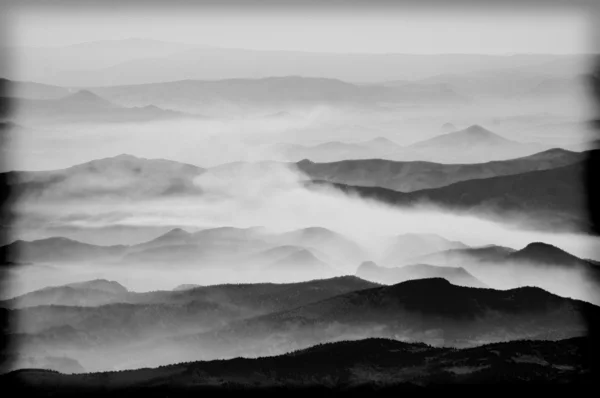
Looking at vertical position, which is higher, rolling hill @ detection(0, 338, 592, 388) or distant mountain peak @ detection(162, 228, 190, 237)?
distant mountain peak @ detection(162, 228, 190, 237)

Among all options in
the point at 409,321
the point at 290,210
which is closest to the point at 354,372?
the point at 409,321

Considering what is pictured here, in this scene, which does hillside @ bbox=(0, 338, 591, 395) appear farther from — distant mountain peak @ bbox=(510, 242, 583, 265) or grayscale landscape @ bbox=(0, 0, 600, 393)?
distant mountain peak @ bbox=(510, 242, 583, 265)

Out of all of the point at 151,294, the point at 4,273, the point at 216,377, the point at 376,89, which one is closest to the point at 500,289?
the point at 376,89

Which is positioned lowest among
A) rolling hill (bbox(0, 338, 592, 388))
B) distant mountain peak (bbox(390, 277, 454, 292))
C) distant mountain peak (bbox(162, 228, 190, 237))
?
rolling hill (bbox(0, 338, 592, 388))

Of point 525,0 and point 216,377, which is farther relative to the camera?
point 525,0

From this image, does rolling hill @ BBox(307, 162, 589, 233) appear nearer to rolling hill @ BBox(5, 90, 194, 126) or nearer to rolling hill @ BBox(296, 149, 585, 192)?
rolling hill @ BBox(296, 149, 585, 192)

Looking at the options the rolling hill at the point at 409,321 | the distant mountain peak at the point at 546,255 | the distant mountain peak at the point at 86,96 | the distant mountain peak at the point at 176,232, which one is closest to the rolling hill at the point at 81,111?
the distant mountain peak at the point at 86,96

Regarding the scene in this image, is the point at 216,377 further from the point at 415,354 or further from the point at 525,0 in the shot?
the point at 525,0

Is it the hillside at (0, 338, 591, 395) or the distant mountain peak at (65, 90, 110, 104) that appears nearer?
the hillside at (0, 338, 591, 395)

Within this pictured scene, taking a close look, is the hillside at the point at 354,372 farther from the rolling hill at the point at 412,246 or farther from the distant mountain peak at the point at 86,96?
the distant mountain peak at the point at 86,96

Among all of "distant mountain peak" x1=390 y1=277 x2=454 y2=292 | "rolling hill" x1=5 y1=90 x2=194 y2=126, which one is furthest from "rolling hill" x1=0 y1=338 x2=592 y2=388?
"rolling hill" x1=5 y1=90 x2=194 y2=126

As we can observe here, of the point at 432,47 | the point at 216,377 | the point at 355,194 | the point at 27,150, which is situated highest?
the point at 432,47
